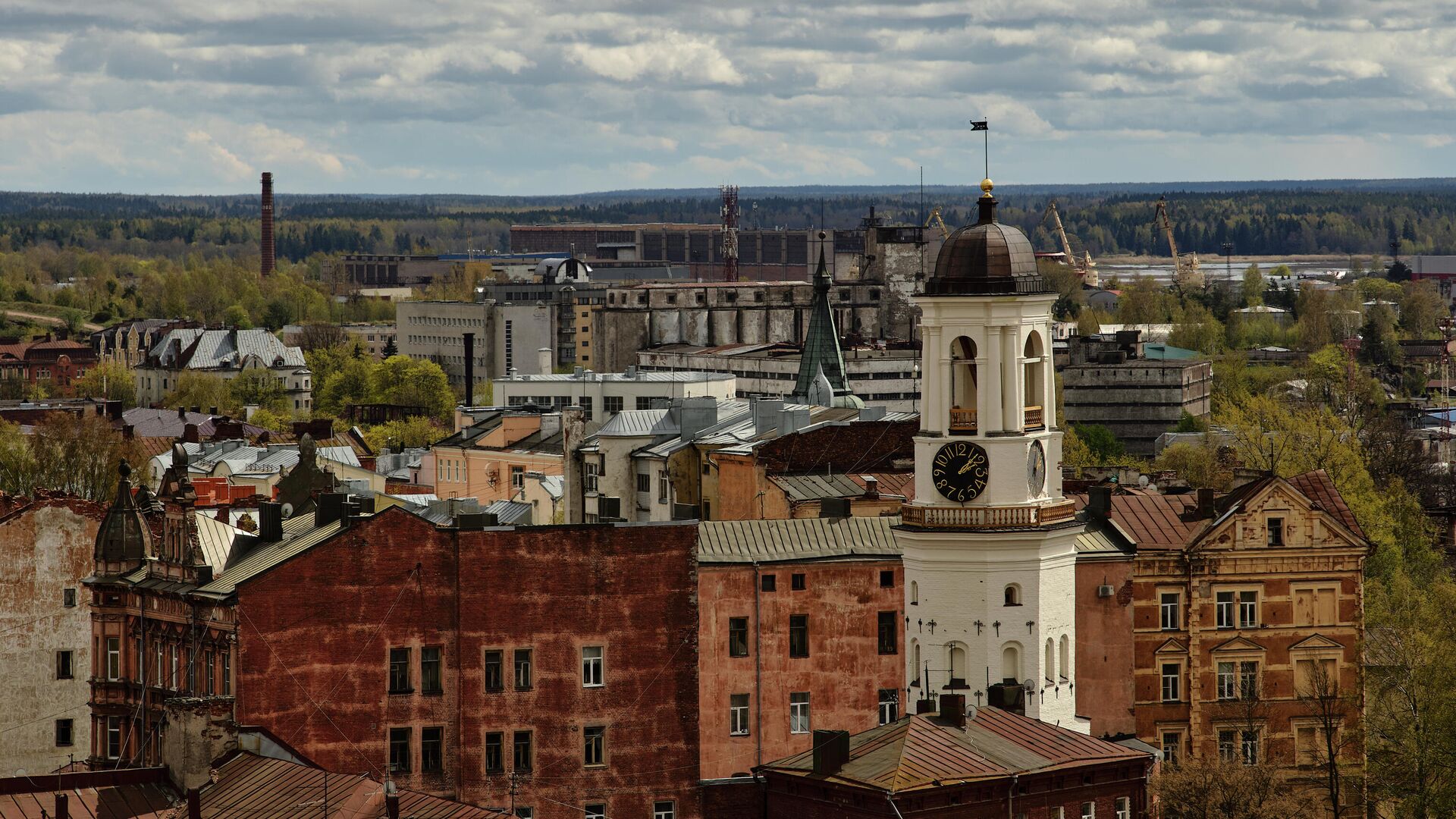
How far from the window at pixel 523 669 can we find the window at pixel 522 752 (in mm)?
1150

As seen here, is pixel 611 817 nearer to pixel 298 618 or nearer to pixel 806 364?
pixel 298 618

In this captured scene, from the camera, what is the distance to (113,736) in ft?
265

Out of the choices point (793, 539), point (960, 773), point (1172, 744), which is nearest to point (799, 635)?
point (793, 539)

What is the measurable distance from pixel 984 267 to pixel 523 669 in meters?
14.9

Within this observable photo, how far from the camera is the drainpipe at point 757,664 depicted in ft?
256

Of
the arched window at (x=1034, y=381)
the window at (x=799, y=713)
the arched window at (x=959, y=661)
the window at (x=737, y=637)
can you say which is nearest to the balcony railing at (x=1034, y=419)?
the arched window at (x=1034, y=381)

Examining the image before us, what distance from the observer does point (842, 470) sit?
308 feet

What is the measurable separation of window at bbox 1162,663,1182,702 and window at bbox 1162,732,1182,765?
94 centimetres

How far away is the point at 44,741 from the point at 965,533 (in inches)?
1243

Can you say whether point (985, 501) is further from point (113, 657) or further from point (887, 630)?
point (113, 657)

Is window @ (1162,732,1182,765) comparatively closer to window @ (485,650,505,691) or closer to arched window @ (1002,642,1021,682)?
arched window @ (1002,642,1021,682)

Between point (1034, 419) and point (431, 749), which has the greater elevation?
point (1034, 419)

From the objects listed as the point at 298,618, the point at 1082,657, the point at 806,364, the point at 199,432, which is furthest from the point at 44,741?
the point at 199,432

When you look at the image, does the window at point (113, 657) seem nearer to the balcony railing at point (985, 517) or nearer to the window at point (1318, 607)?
the balcony railing at point (985, 517)
